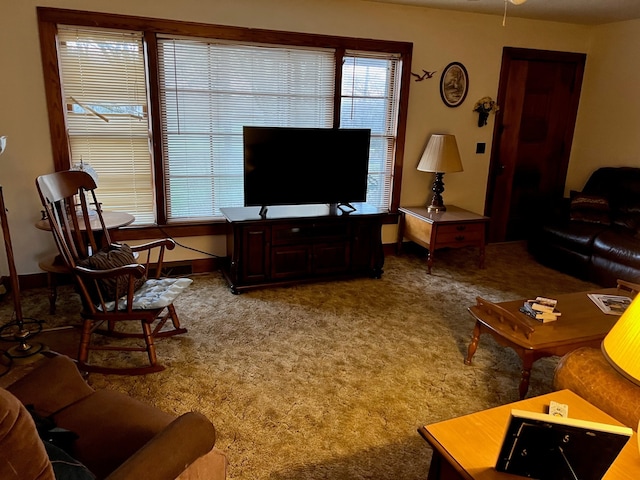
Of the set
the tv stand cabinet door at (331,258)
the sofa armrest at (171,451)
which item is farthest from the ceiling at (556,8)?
the sofa armrest at (171,451)

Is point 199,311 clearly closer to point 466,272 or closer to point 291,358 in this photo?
point 291,358

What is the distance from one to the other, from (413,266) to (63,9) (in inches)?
139

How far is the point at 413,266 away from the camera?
455cm

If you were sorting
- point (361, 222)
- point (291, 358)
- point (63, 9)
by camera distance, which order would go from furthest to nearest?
point (361, 222), point (63, 9), point (291, 358)

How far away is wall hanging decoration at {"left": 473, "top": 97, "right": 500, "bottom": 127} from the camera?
475 centimetres

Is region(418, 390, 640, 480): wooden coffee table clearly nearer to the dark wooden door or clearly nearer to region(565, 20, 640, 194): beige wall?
the dark wooden door

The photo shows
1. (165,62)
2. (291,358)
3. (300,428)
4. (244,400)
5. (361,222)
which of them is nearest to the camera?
(300,428)

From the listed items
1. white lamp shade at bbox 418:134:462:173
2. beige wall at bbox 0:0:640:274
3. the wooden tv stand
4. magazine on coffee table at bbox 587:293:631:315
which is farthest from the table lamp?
magazine on coffee table at bbox 587:293:631:315

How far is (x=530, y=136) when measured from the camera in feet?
16.9

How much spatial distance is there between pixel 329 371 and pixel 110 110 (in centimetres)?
261

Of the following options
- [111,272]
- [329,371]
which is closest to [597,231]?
[329,371]

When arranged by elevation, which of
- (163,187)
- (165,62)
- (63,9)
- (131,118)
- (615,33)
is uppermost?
(615,33)

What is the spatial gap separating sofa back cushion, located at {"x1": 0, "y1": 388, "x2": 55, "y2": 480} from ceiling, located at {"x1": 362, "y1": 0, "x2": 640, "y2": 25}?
4195 millimetres

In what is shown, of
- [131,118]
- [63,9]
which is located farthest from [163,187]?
[63,9]
